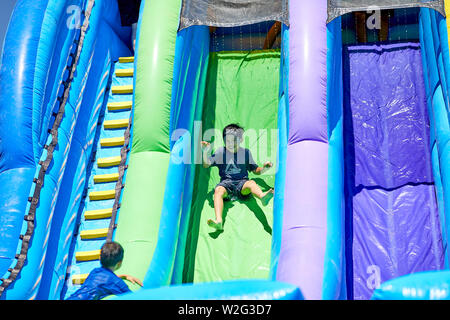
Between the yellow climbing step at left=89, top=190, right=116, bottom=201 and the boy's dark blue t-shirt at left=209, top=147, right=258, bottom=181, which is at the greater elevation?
the boy's dark blue t-shirt at left=209, top=147, right=258, bottom=181

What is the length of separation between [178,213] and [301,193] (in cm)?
87

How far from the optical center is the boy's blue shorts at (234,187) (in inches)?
177

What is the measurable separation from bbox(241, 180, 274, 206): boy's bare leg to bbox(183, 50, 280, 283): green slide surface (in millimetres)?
62

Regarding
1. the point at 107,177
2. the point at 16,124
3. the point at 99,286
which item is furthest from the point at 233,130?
the point at 99,286

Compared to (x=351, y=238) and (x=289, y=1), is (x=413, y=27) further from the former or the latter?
(x=351, y=238)

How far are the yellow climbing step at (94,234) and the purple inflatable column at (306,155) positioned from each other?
139 centimetres

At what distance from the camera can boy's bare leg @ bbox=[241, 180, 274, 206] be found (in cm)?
443

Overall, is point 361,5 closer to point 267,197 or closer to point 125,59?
point 267,197

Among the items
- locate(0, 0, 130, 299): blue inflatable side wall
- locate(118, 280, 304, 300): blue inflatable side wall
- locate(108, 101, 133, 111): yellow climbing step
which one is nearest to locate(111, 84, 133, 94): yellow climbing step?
locate(108, 101, 133, 111): yellow climbing step

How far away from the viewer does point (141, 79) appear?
4434 mm

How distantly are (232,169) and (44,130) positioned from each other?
4.64 feet

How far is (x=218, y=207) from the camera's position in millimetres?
4340

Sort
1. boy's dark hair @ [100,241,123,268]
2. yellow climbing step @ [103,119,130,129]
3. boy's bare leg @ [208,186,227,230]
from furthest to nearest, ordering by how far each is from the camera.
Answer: yellow climbing step @ [103,119,130,129], boy's bare leg @ [208,186,227,230], boy's dark hair @ [100,241,123,268]

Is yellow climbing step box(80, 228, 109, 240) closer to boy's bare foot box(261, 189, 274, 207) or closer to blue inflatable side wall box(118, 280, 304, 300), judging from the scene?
boy's bare foot box(261, 189, 274, 207)
